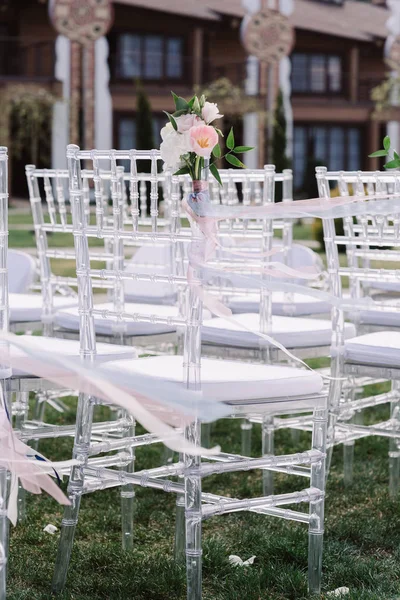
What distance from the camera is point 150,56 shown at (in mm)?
24688

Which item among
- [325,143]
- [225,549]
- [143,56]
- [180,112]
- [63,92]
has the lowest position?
[225,549]

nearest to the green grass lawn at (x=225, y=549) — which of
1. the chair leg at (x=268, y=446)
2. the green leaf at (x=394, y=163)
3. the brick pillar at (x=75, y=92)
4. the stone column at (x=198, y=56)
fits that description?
the chair leg at (x=268, y=446)

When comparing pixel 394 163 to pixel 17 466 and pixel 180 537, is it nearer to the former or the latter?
pixel 180 537

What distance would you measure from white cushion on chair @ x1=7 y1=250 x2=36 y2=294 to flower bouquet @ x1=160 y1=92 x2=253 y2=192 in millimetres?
2267

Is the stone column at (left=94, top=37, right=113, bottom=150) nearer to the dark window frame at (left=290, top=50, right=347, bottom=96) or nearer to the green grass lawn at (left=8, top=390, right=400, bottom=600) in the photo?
the dark window frame at (left=290, top=50, right=347, bottom=96)

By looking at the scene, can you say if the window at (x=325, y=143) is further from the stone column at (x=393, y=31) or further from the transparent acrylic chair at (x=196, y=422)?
the transparent acrylic chair at (x=196, y=422)

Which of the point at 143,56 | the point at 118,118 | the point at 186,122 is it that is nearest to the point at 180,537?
the point at 186,122

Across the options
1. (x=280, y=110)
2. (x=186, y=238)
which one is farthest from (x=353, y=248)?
(x=280, y=110)

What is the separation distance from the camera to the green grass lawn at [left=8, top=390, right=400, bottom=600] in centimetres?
298

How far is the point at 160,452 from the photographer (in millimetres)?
4574

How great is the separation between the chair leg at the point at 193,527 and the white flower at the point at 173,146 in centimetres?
68

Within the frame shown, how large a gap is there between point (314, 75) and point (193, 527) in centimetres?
2422

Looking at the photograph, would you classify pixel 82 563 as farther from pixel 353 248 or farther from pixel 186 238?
pixel 353 248

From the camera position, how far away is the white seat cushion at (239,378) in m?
2.74
